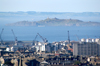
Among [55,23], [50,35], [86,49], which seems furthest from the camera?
[55,23]

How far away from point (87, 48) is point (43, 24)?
101979 millimetres

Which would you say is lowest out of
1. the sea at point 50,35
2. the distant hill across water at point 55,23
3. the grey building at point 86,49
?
the grey building at point 86,49

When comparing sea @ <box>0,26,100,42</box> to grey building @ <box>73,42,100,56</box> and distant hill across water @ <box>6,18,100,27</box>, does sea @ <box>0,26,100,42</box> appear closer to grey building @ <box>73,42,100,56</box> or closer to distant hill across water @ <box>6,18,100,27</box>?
grey building @ <box>73,42,100,56</box>

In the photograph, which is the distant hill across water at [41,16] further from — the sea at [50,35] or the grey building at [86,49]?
the grey building at [86,49]

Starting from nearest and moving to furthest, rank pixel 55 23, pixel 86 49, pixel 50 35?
pixel 86 49, pixel 50 35, pixel 55 23

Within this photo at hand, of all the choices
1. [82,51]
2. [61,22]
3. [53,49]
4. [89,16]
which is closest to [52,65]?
[82,51]

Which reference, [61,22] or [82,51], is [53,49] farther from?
[61,22]

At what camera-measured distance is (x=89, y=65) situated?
48.2 feet

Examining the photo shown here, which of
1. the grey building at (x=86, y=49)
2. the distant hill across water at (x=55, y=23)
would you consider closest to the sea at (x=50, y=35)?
the grey building at (x=86, y=49)

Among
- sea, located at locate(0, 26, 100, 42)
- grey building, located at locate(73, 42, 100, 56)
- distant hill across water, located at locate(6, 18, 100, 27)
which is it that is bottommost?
grey building, located at locate(73, 42, 100, 56)

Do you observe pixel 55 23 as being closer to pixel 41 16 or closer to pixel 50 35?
pixel 41 16

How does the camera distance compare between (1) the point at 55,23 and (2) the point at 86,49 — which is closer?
(2) the point at 86,49

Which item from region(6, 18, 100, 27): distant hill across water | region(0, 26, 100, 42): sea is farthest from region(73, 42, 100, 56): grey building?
region(6, 18, 100, 27): distant hill across water

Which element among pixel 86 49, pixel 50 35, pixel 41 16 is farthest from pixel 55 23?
pixel 86 49
